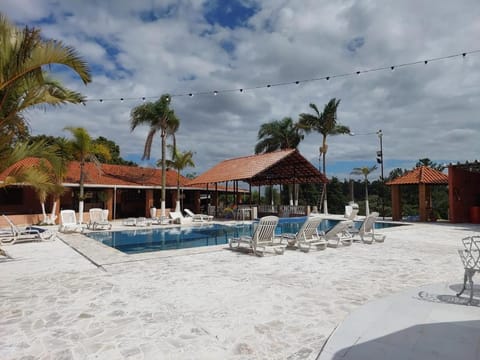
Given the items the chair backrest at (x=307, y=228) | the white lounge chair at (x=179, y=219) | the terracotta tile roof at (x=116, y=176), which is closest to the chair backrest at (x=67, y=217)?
the terracotta tile roof at (x=116, y=176)

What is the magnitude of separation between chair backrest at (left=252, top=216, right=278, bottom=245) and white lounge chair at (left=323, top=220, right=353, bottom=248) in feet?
Result: 6.78

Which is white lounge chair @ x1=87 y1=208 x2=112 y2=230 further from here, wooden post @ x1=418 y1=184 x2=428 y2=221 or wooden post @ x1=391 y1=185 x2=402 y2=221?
wooden post @ x1=418 y1=184 x2=428 y2=221

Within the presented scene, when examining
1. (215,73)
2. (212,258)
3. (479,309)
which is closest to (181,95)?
(215,73)

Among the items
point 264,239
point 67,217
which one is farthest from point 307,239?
point 67,217

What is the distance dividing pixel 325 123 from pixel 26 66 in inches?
990

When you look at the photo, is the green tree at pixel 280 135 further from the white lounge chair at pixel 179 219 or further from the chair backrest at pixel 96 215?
the chair backrest at pixel 96 215

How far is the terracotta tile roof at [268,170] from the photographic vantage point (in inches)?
819

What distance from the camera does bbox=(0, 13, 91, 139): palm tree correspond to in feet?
14.1

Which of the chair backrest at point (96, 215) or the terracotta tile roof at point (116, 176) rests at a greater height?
the terracotta tile roof at point (116, 176)

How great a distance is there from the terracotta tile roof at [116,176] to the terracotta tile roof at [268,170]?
3.29 metres

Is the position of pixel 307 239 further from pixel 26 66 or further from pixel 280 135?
pixel 280 135

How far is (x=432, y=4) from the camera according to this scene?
321 inches

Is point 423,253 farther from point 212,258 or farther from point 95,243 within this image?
point 95,243

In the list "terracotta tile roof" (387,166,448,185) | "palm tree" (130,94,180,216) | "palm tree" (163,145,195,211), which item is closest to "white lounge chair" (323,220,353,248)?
"terracotta tile roof" (387,166,448,185)
